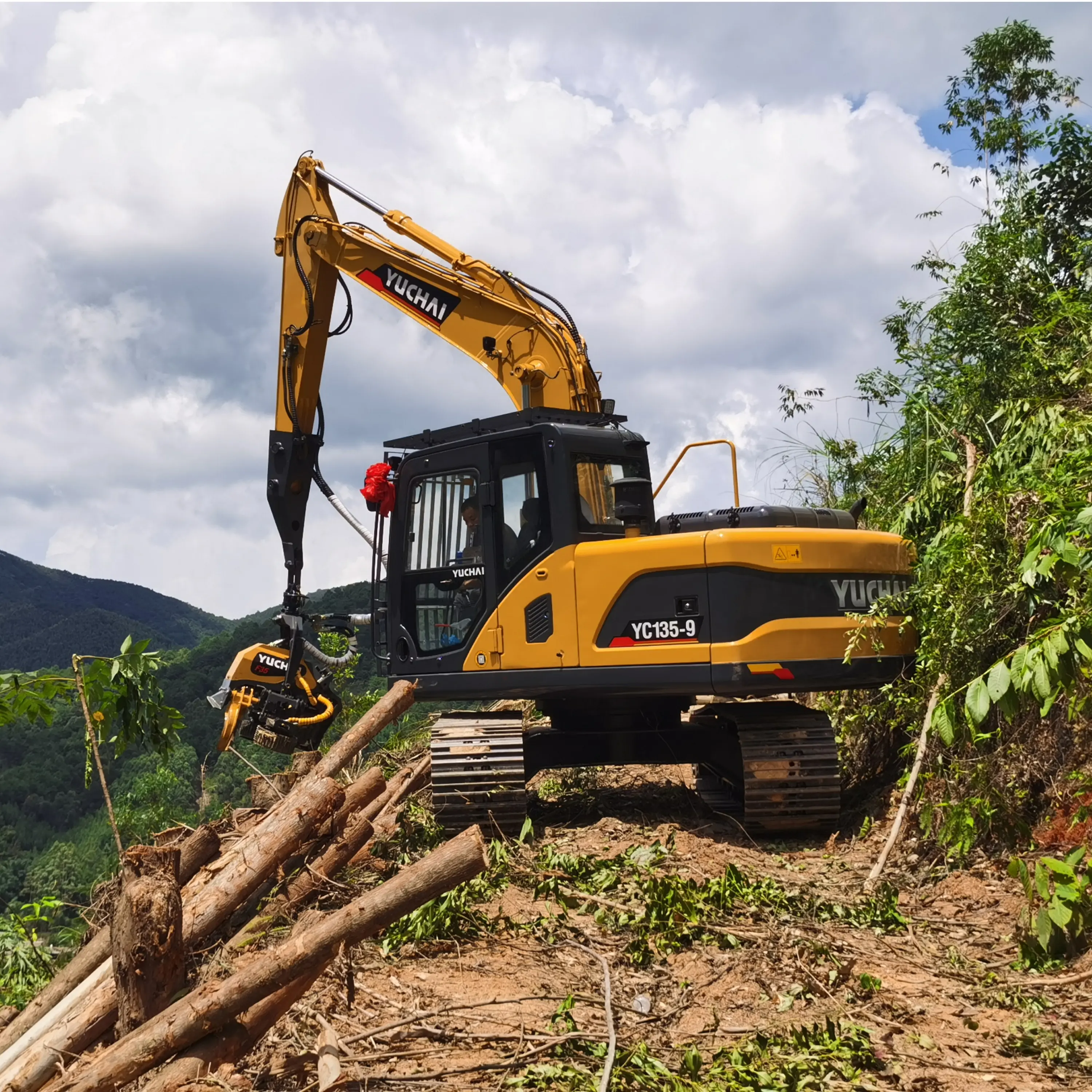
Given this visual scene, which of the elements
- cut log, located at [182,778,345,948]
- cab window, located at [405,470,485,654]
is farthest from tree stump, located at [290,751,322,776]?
cut log, located at [182,778,345,948]

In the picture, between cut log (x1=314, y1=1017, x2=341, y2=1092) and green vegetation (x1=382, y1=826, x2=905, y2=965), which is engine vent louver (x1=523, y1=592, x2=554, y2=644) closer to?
green vegetation (x1=382, y1=826, x2=905, y2=965)

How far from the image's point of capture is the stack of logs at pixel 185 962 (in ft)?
12.3

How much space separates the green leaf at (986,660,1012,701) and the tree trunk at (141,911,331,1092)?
2508mm

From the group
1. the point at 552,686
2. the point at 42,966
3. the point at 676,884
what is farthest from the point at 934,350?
the point at 42,966

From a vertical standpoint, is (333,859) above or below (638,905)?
above

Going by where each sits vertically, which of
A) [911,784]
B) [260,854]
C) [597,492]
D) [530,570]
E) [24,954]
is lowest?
[24,954]

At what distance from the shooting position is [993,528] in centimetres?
703

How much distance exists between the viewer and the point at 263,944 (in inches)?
221

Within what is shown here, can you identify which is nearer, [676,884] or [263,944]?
[263,944]

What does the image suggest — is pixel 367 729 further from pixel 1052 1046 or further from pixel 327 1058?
pixel 1052 1046

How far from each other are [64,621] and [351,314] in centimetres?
17891

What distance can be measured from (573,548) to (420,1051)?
4022 mm

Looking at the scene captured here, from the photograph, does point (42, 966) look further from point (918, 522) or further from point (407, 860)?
point (918, 522)

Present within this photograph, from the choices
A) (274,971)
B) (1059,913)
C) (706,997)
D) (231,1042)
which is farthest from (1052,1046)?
(231,1042)
